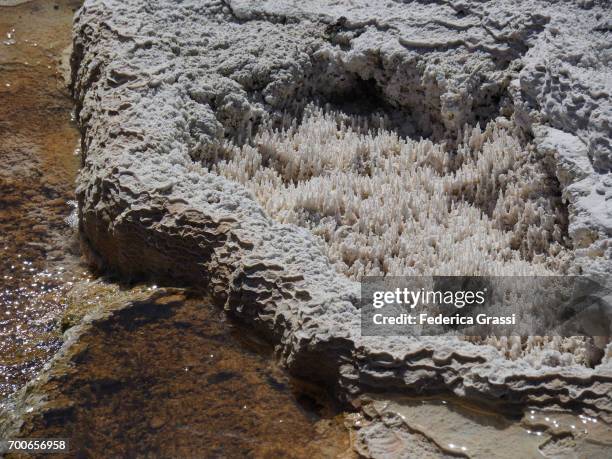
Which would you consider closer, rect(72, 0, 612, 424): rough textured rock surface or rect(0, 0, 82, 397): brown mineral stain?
rect(72, 0, 612, 424): rough textured rock surface

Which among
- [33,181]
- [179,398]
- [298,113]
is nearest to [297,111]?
[298,113]

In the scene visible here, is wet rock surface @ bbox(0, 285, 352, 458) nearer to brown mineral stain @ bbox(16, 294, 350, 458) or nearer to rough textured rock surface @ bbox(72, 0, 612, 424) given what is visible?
brown mineral stain @ bbox(16, 294, 350, 458)

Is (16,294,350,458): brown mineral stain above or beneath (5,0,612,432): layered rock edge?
beneath

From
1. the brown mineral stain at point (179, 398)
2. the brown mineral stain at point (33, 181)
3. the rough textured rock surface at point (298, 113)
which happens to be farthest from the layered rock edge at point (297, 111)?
the brown mineral stain at point (33, 181)

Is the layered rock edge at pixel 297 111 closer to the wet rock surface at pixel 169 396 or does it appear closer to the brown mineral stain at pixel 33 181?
the wet rock surface at pixel 169 396

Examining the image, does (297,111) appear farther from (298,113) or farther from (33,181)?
(33,181)

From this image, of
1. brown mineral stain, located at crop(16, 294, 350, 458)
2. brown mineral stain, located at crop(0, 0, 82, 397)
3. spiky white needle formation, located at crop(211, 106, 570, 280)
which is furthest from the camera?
brown mineral stain, located at crop(0, 0, 82, 397)

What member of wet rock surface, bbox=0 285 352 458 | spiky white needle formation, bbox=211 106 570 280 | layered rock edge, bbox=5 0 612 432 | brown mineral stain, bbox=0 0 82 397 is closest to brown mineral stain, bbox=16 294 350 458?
wet rock surface, bbox=0 285 352 458
